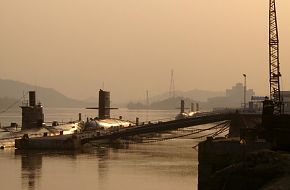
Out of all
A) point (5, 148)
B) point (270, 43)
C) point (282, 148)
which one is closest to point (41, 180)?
point (282, 148)

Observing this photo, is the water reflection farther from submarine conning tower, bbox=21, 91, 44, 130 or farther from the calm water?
submarine conning tower, bbox=21, 91, 44, 130

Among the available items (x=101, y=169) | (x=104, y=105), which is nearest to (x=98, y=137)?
(x=101, y=169)

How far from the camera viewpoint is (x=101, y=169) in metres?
Answer: 65.6

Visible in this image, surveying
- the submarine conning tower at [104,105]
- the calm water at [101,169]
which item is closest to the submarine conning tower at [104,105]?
the submarine conning tower at [104,105]

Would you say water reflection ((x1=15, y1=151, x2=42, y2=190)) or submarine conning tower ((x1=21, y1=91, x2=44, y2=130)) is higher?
submarine conning tower ((x1=21, y1=91, x2=44, y2=130))

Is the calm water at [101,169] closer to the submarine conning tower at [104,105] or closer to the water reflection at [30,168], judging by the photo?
the water reflection at [30,168]

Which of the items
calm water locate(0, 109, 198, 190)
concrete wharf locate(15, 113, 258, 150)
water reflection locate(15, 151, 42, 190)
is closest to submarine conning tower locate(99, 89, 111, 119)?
concrete wharf locate(15, 113, 258, 150)

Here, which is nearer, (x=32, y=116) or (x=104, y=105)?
(x=32, y=116)

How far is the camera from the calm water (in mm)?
53156

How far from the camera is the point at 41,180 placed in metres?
55.9

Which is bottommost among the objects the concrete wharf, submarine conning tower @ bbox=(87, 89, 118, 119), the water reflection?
the water reflection

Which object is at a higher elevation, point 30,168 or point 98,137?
point 98,137

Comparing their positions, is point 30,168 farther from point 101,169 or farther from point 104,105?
point 104,105

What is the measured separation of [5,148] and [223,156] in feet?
206
